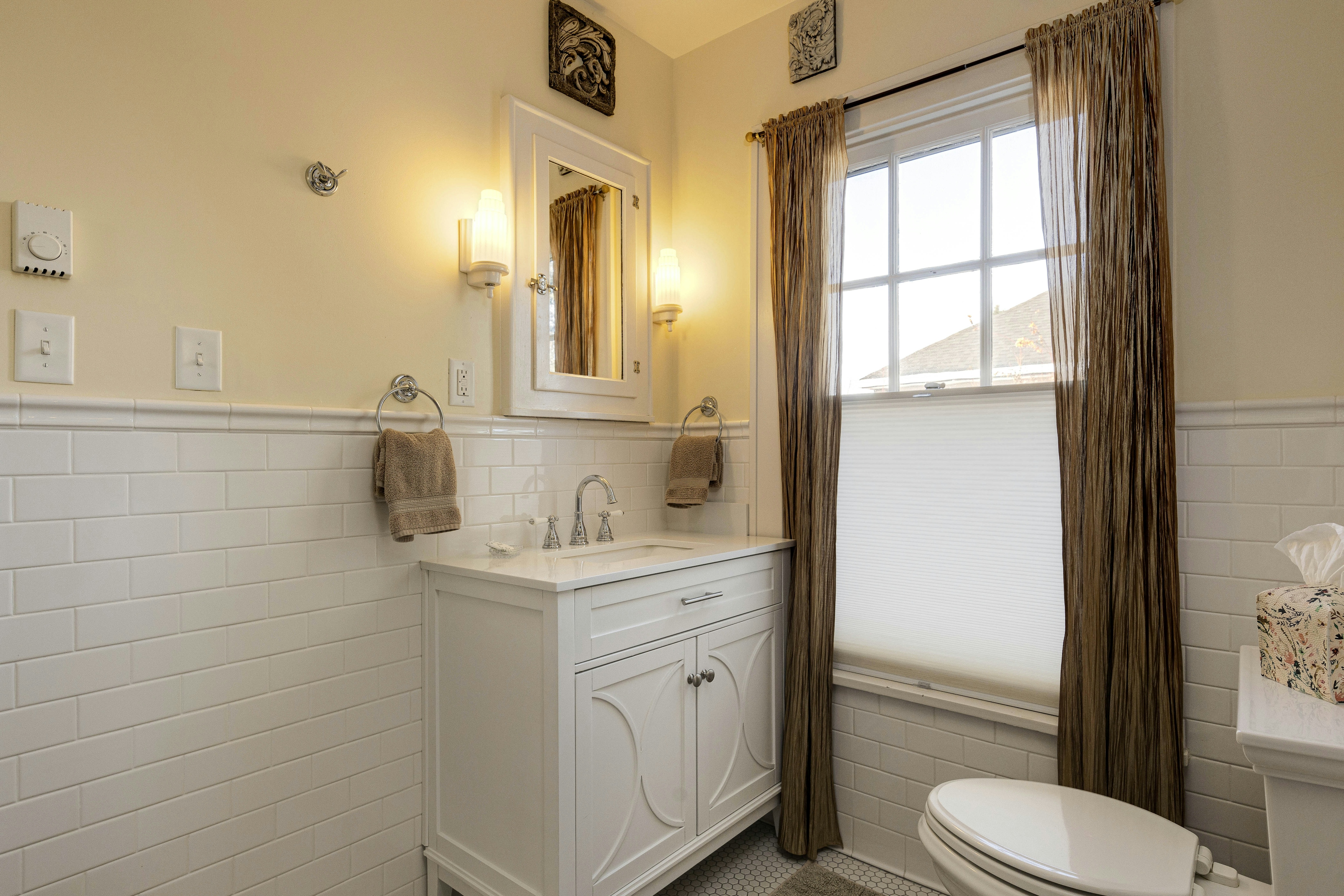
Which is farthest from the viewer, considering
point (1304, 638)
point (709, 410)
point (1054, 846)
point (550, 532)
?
point (709, 410)

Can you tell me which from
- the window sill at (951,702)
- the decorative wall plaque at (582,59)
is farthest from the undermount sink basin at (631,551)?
the decorative wall plaque at (582,59)

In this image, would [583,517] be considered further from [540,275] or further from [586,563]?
[540,275]

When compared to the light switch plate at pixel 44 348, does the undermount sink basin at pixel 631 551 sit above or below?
below

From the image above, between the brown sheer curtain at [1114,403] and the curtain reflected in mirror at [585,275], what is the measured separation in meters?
1.30

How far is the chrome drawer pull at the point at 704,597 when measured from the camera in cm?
179

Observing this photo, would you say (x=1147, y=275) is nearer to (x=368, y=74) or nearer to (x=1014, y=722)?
(x=1014, y=722)

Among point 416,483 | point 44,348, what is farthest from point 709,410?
point 44,348

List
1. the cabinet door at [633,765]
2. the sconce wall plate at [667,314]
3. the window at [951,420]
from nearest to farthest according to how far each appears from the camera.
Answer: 1. the cabinet door at [633,765]
2. the window at [951,420]
3. the sconce wall plate at [667,314]

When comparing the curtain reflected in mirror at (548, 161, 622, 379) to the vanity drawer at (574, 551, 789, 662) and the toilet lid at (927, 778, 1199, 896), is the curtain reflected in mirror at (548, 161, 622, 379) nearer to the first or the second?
the vanity drawer at (574, 551, 789, 662)

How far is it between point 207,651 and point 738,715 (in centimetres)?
134

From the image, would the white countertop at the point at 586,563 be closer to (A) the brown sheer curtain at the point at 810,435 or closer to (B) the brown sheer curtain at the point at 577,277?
(A) the brown sheer curtain at the point at 810,435

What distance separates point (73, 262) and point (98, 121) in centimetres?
28

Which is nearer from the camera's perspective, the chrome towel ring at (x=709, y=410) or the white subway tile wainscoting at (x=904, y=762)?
the white subway tile wainscoting at (x=904, y=762)

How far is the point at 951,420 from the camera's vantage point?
76.6 inches
